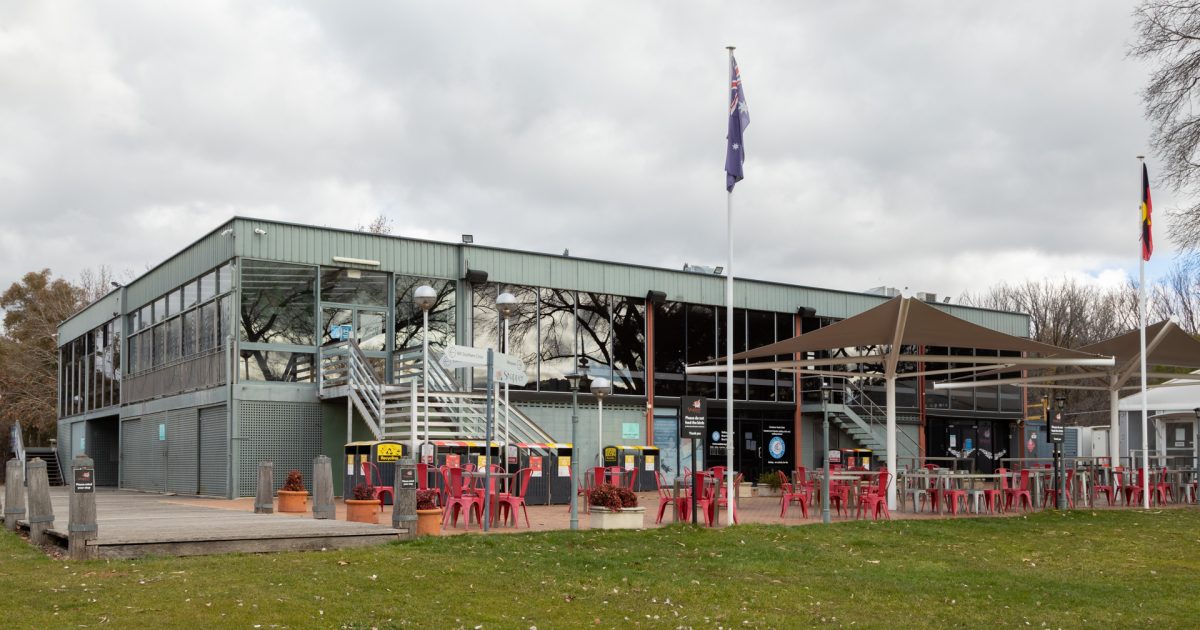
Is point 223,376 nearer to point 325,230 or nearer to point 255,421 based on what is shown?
point 255,421

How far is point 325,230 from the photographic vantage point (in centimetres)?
2427

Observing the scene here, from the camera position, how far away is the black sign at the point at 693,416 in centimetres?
2417

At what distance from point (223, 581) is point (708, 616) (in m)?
4.02

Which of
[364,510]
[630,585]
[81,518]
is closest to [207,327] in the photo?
[364,510]

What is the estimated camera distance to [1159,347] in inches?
905

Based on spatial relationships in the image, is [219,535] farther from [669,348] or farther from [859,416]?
[859,416]

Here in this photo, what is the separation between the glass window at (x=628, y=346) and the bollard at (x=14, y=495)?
14535 mm

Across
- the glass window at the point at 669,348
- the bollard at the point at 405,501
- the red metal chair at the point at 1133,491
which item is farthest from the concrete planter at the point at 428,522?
the glass window at the point at 669,348

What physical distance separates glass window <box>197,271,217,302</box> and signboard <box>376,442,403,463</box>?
23.7 ft

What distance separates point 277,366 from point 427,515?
37.8 feet

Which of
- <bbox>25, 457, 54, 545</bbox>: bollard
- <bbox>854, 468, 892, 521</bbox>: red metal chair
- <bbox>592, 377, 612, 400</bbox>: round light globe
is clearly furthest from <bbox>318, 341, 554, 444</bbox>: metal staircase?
<bbox>25, 457, 54, 545</bbox>: bollard

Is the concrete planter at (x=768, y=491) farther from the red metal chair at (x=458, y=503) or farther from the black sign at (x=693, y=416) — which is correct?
the red metal chair at (x=458, y=503)

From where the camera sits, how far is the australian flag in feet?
53.2

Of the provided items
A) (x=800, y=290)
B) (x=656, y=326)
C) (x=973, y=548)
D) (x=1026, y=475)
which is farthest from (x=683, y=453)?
(x=973, y=548)
